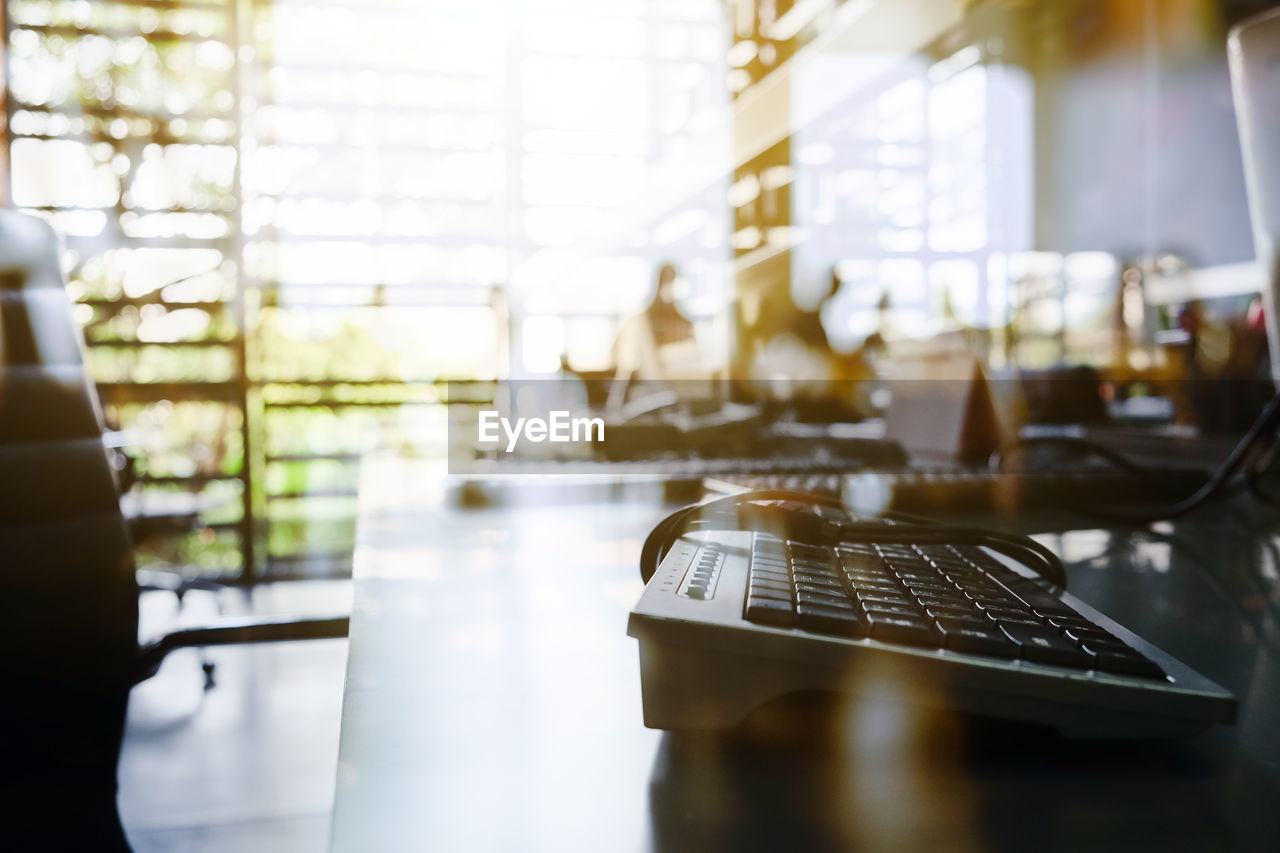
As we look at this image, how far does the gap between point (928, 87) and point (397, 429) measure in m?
3.67

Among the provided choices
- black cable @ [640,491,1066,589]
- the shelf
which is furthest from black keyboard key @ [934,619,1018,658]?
the shelf

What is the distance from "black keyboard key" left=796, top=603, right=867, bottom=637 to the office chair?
0.70 m

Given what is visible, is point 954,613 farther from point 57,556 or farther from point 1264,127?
point 57,556

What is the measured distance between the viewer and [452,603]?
491 mm

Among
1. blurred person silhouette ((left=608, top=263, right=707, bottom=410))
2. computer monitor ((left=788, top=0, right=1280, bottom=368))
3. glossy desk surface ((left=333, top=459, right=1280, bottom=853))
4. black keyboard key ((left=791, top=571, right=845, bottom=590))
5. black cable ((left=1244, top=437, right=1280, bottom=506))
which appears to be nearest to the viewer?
glossy desk surface ((left=333, top=459, right=1280, bottom=853))

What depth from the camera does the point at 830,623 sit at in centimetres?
26

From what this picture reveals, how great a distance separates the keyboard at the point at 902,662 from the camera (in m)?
0.25

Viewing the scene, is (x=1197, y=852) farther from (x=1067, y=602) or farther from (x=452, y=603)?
(x=452, y=603)

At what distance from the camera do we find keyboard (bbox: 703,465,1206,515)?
821mm

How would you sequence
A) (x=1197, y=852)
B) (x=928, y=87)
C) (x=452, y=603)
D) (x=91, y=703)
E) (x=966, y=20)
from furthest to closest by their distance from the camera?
(x=928, y=87) < (x=966, y=20) < (x=91, y=703) < (x=452, y=603) < (x=1197, y=852)

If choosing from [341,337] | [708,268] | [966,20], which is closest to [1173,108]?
[966,20]

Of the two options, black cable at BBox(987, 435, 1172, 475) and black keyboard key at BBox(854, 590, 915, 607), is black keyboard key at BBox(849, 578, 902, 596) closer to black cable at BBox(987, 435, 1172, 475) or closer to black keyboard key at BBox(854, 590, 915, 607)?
black keyboard key at BBox(854, 590, 915, 607)

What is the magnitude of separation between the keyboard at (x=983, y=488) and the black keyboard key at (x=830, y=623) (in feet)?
1.49

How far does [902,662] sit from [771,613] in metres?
0.04
